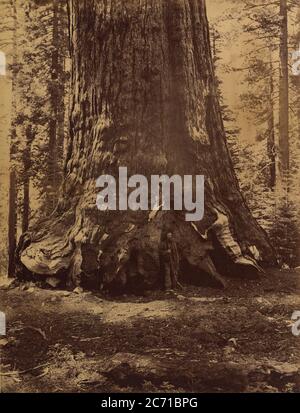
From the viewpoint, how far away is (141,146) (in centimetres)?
297

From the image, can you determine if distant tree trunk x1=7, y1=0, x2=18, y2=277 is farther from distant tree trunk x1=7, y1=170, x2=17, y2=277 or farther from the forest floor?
the forest floor

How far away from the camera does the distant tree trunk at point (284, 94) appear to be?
10.1ft

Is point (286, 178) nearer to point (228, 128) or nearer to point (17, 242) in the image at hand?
point (228, 128)

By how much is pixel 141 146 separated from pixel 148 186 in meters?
0.28

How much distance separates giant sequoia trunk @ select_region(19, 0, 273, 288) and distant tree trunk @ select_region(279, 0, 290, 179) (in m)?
0.37

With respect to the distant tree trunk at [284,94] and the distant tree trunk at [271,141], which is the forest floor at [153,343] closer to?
the distant tree trunk at [271,141]

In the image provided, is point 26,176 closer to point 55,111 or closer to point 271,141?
point 55,111

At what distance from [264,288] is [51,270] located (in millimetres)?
1477

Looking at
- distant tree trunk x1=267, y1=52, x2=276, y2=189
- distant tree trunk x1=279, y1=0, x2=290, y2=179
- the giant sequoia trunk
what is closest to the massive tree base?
the giant sequoia trunk

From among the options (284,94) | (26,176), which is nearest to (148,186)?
(26,176)

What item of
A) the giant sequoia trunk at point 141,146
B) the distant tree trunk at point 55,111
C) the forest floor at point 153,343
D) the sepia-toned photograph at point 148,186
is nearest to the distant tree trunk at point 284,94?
the sepia-toned photograph at point 148,186

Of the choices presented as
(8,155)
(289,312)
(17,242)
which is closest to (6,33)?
(8,155)
